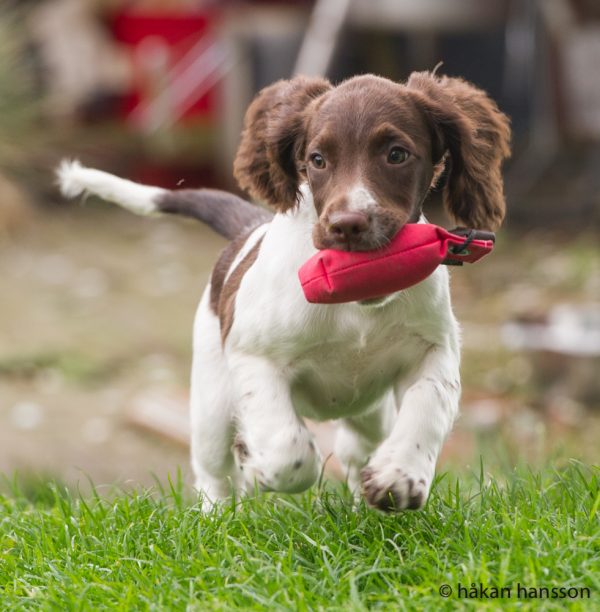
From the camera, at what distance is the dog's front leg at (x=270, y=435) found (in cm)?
312

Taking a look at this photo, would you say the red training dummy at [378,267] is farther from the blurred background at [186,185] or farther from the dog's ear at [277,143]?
the blurred background at [186,185]

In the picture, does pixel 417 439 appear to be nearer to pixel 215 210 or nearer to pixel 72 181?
pixel 215 210

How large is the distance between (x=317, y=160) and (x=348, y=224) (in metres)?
0.32

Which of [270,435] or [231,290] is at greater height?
[231,290]

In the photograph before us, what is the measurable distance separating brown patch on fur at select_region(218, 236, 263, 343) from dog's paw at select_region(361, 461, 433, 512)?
2.34ft

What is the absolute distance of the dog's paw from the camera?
9.41 feet

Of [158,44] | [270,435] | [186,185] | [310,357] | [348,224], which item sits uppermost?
[348,224]

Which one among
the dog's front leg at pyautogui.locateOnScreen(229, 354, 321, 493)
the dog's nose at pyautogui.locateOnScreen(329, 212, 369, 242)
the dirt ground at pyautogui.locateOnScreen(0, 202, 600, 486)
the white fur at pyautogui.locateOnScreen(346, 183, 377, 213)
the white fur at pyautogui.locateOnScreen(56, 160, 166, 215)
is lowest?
the dirt ground at pyautogui.locateOnScreen(0, 202, 600, 486)

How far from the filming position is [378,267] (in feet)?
9.41

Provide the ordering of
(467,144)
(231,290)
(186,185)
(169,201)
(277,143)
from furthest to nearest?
(186,185) → (169,201) → (231,290) → (277,143) → (467,144)

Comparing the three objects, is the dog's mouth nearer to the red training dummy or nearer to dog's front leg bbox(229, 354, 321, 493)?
the red training dummy

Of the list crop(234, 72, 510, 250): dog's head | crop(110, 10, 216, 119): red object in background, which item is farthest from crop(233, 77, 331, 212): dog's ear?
crop(110, 10, 216, 119): red object in background

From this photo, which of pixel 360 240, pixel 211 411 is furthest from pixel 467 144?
pixel 211 411

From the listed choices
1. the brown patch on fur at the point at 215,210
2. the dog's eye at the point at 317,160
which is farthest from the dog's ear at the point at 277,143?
the brown patch on fur at the point at 215,210
